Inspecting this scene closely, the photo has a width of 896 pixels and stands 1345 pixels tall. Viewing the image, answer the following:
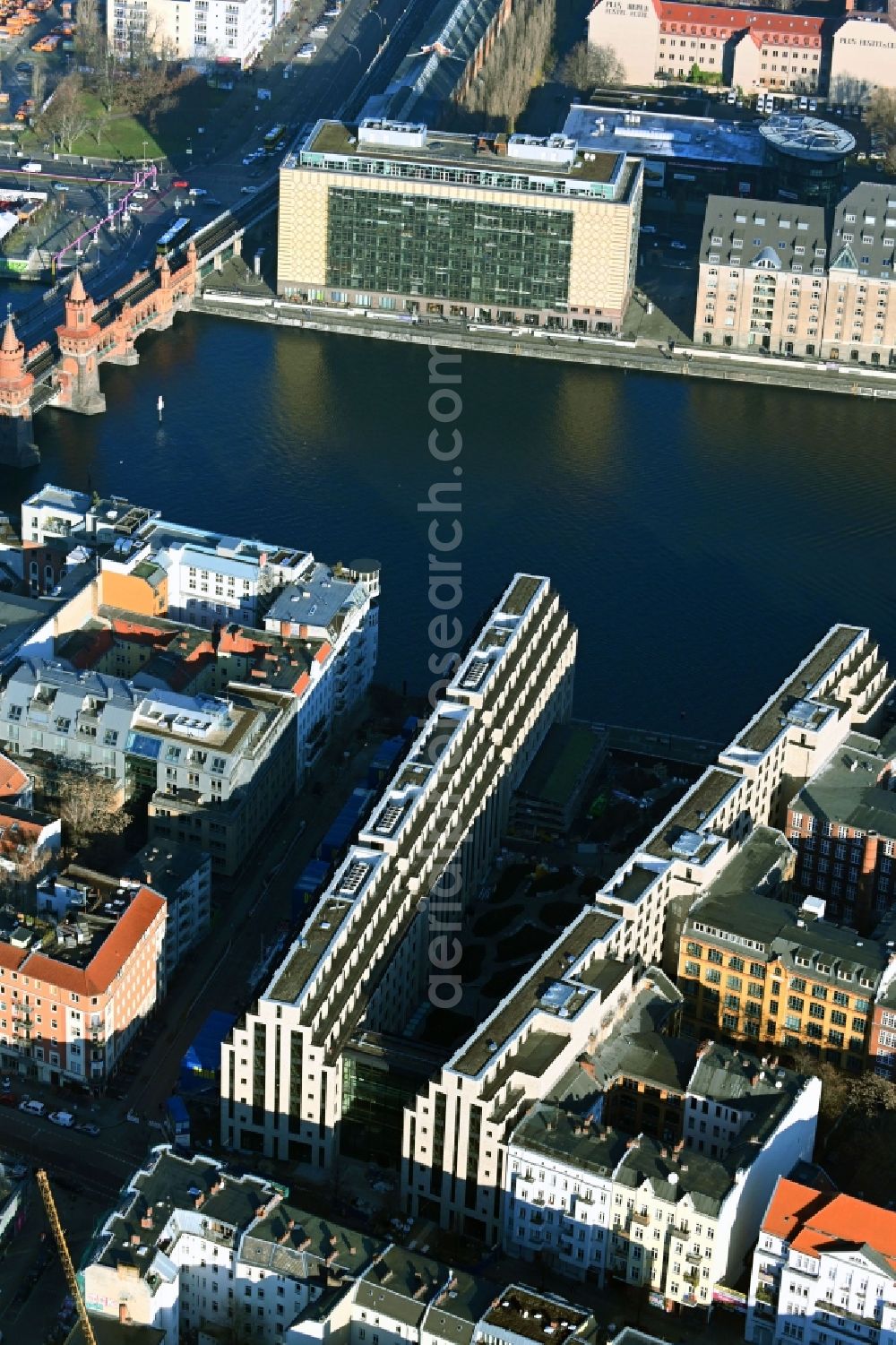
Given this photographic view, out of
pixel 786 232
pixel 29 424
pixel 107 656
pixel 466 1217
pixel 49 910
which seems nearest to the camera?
pixel 466 1217

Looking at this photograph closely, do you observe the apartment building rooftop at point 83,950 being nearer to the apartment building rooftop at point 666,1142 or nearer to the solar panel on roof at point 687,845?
the apartment building rooftop at point 666,1142

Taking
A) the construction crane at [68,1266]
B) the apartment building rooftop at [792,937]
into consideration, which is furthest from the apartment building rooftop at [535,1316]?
the apartment building rooftop at [792,937]

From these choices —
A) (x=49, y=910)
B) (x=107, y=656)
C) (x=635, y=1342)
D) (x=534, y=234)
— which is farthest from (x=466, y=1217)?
(x=534, y=234)

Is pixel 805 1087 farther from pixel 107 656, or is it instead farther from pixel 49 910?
pixel 107 656

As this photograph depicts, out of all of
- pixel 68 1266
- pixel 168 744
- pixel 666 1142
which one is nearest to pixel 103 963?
pixel 168 744

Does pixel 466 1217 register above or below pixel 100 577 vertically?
below

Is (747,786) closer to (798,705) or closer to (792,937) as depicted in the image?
(798,705)

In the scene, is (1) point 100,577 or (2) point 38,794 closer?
(2) point 38,794

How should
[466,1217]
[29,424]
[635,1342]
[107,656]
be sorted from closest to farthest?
[635,1342] → [466,1217] → [107,656] → [29,424]
